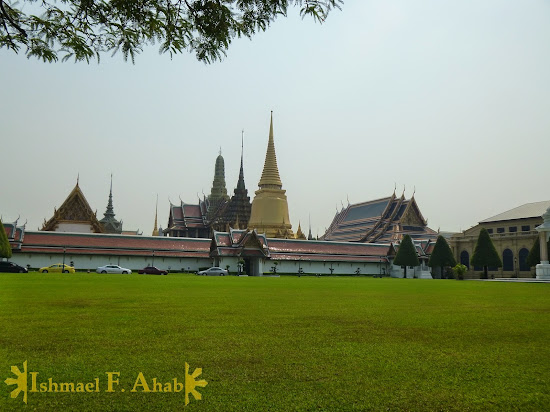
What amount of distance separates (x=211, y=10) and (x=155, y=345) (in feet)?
15.0

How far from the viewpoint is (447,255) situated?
54.8 m

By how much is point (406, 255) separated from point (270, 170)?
93.5 ft

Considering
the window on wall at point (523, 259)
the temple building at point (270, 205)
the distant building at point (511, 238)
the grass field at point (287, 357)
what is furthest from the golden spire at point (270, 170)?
the grass field at point (287, 357)

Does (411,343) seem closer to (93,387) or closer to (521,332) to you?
(521,332)

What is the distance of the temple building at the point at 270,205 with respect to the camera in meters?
73.4

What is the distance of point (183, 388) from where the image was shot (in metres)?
5.04

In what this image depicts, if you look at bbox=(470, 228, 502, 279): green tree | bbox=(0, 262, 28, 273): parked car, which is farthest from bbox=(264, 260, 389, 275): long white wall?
bbox=(0, 262, 28, 273): parked car

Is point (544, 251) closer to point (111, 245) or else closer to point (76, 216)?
point (111, 245)

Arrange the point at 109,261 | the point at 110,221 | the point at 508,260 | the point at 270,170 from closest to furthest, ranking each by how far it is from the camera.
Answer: the point at 109,261, the point at 508,260, the point at 270,170, the point at 110,221

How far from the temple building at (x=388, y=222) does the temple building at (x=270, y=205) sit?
10.9m

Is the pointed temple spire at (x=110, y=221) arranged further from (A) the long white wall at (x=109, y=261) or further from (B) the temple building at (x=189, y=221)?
(A) the long white wall at (x=109, y=261)

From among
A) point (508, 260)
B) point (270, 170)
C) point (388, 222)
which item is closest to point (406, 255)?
point (508, 260)

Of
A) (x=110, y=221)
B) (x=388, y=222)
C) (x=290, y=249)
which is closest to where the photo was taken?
(x=290, y=249)

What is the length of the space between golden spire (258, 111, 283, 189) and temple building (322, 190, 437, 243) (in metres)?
13.6
